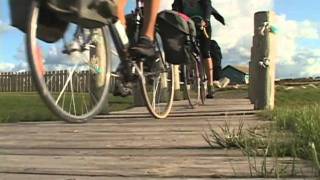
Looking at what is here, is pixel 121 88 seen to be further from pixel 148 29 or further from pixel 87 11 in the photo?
pixel 87 11

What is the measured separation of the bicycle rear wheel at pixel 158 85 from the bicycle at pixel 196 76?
3.98 ft

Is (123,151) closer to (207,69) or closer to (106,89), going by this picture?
(106,89)

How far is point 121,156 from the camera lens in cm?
366

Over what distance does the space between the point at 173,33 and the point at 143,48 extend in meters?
1.19

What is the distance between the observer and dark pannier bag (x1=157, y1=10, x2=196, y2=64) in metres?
5.49

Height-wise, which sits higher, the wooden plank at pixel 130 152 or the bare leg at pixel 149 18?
the bare leg at pixel 149 18

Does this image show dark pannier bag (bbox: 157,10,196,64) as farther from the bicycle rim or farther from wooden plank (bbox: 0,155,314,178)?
the bicycle rim

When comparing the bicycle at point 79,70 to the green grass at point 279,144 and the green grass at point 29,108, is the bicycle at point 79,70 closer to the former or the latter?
the green grass at point 279,144

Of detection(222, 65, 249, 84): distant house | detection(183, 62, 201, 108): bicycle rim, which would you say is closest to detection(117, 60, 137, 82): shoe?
detection(183, 62, 201, 108): bicycle rim

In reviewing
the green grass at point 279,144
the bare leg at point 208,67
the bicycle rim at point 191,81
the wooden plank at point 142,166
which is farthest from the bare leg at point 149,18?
the bare leg at point 208,67

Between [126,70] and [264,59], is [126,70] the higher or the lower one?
the lower one

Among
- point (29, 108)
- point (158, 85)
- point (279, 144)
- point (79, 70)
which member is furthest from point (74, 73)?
point (29, 108)

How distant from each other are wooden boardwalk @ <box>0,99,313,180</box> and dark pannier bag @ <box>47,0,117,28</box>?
749 millimetres

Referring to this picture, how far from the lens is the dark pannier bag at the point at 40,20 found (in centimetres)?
336
